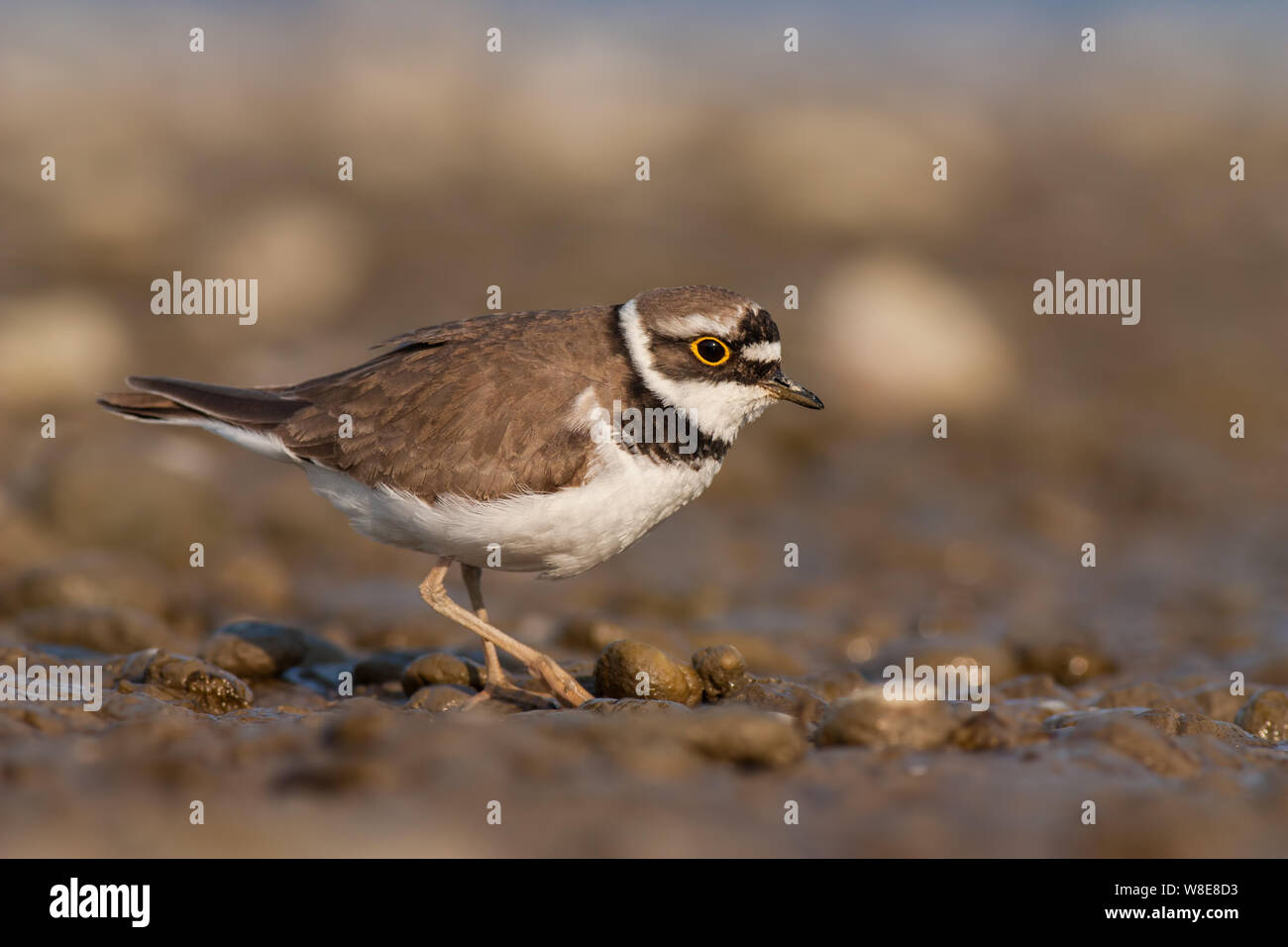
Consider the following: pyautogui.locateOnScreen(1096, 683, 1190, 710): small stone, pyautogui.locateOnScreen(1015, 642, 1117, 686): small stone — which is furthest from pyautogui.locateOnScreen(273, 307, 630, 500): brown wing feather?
pyautogui.locateOnScreen(1015, 642, 1117, 686): small stone

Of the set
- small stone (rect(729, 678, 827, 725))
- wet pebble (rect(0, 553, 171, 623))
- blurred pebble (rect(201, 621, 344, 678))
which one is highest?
wet pebble (rect(0, 553, 171, 623))

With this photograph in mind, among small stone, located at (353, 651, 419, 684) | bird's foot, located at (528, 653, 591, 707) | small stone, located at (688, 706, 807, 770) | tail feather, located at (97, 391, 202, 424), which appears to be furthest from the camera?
small stone, located at (353, 651, 419, 684)

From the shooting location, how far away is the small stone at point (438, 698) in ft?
→ 21.7

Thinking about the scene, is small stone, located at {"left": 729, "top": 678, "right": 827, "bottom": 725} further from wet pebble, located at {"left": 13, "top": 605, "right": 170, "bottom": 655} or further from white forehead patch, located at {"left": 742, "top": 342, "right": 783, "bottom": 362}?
wet pebble, located at {"left": 13, "top": 605, "right": 170, "bottom": 655}

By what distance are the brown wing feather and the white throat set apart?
9 centimetres

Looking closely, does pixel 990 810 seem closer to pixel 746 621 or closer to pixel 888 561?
pixel 746 621

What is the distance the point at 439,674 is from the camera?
707 cm

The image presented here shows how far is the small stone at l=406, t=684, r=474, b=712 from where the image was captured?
6.61 m


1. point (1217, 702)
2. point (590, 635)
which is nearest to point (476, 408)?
point (590, 635)

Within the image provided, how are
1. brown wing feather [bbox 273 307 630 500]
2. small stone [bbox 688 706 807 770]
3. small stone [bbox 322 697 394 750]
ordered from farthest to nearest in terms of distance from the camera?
brown wing feather [bbox 273 307 630 500] → small stone [bbox 688 706 807 770] → small stone [bbox 322 697 394 750]

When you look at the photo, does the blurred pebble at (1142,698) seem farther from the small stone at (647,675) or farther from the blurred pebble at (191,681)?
the blurred pebble at (191,681)

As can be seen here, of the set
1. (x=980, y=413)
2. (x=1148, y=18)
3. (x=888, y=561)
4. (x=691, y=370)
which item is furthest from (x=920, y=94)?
(x=691, y=370)

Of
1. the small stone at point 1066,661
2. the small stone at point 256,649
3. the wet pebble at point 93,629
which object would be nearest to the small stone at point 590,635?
the small stone at point 256,649

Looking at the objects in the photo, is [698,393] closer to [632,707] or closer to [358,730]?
[632,707]
